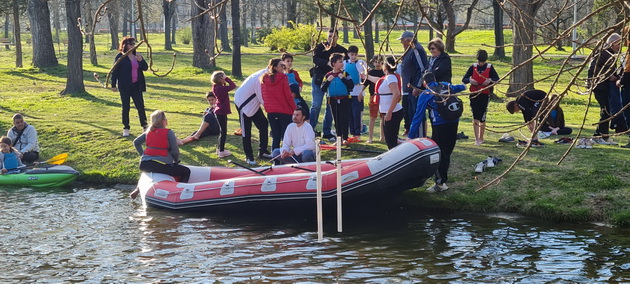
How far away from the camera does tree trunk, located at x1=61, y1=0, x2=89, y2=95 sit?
64.4ft

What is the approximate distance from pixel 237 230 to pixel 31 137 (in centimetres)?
613

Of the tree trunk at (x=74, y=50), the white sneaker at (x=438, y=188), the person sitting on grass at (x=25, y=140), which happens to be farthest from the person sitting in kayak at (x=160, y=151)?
the tree trunk at (x=74, y=50)

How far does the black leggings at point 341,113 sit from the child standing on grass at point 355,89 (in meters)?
0.30

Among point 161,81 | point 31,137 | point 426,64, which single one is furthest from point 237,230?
point 161,81

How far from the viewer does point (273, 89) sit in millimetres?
12469

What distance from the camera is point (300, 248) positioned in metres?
9.14

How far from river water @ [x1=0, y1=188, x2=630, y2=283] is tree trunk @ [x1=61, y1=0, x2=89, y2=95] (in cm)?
911

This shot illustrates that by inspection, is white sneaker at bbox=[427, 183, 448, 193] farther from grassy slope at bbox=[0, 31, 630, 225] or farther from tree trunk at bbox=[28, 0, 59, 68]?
tree trunk at bbox=[28, 0, 59, 68]

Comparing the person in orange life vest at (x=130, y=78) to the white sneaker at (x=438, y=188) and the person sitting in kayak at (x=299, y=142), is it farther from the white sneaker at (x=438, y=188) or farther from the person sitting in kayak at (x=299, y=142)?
the white sneaker at (x=438, y=188)

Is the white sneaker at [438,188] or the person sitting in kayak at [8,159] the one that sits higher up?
the person sitting in kayak at [8,159]

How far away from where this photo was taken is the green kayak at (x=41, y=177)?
13.5m

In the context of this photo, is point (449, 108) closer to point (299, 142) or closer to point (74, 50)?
point (299, 142)

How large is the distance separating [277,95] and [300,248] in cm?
390

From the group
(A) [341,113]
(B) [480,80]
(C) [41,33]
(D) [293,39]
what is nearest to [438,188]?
(B) [480,80]
